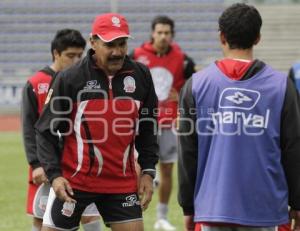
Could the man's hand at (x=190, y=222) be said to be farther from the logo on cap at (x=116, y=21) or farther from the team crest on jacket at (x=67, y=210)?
the logo on cap at (x=116, y=21)

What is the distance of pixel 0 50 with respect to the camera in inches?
1076

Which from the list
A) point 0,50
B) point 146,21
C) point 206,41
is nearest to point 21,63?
point 0,50

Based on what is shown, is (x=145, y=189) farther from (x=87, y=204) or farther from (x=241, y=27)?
(x=241, y=27)

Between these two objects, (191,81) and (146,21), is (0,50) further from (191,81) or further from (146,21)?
(191,81)

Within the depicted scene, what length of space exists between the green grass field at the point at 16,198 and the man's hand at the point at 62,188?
3947mm

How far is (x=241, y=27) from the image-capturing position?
443 cm

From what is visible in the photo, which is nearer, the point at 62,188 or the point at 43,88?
the point at 62,188

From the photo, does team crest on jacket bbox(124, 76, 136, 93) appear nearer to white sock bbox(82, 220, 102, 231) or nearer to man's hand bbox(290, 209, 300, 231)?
man's hand bbox(290, 209, 300, 231)

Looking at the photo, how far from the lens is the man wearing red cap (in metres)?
5.44

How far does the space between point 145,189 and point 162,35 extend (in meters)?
5.31

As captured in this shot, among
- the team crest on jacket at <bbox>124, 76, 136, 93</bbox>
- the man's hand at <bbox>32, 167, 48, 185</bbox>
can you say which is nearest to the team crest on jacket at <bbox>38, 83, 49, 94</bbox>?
the man's hand at <bbox>32, 167, 48, 185</bbox>

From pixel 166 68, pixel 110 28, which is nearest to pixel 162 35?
pixel 166 68

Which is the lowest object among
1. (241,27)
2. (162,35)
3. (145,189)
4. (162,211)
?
(162,211)

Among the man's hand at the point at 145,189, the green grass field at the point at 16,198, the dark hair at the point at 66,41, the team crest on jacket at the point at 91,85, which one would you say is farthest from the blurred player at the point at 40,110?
the green grass field at the point at 16,198
